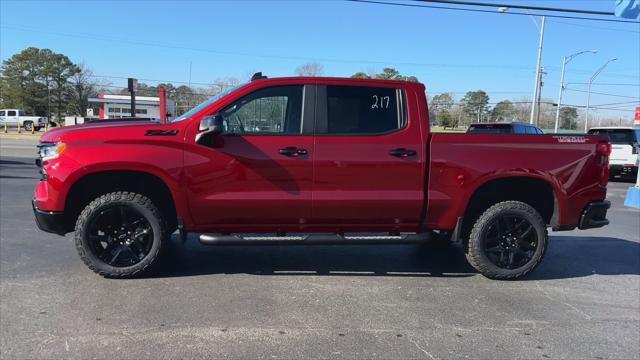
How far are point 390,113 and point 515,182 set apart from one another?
1.59m

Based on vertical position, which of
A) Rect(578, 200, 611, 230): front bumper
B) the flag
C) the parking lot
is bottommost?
the parking lot

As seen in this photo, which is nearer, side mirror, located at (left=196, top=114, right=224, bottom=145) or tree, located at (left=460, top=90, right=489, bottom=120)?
side mirror, located at (left=196, top=114, right=224, bottom=145)

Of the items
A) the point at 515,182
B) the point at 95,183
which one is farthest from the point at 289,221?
the point at 515,182

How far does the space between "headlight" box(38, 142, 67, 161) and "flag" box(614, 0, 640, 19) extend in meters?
12.2

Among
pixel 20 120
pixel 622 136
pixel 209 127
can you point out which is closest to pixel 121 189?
pixel 209 127

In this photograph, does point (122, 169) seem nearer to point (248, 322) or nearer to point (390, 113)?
point (248, 322)

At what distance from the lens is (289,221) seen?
4.74m

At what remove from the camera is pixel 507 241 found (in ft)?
16.5

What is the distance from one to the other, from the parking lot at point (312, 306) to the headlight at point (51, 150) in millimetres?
1208

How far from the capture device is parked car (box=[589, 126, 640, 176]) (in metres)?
16.2

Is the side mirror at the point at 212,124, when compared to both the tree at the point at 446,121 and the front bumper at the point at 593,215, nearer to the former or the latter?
the front bumper at the point at 593,215

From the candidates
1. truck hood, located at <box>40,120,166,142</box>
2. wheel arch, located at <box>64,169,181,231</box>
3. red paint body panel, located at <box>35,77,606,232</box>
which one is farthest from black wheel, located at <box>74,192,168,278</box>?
truck hood, located at <box>40,120,166,142</box>

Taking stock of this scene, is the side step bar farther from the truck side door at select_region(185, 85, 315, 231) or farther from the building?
the building

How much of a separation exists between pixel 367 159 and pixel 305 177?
63 cm
